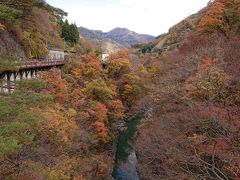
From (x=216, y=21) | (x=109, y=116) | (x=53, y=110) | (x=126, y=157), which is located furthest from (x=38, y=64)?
(x=216, y=21)

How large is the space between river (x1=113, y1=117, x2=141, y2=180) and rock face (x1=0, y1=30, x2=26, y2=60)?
14.9m

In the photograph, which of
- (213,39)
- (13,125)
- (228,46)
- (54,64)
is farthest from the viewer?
(54,64)

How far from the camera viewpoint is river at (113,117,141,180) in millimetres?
33031

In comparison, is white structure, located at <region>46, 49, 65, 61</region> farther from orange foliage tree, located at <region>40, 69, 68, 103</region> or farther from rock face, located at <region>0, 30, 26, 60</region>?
orange foliage tree, located at <region>40, 69, 68, 103</region>

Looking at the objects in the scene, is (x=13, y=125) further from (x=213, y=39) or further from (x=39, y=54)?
(x=39, y=54)

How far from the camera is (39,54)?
49.1m

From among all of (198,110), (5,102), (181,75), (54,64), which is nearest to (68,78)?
(54,64)

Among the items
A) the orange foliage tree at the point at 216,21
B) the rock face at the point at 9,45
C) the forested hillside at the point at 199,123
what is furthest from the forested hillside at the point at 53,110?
the orange foliage tree at the point at 216,21

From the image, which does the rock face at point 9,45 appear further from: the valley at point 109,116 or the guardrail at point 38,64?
the guardrail at point 38,64

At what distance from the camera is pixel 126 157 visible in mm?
37812

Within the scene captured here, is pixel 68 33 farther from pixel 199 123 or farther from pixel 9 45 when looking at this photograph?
pixel 199 123

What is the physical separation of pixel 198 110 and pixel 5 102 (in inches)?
527

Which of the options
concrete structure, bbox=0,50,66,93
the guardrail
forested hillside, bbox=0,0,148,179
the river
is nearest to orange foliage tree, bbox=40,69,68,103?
forested hillside, bbox=0,0,148,179

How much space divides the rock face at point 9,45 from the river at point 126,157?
14893 millimetres
